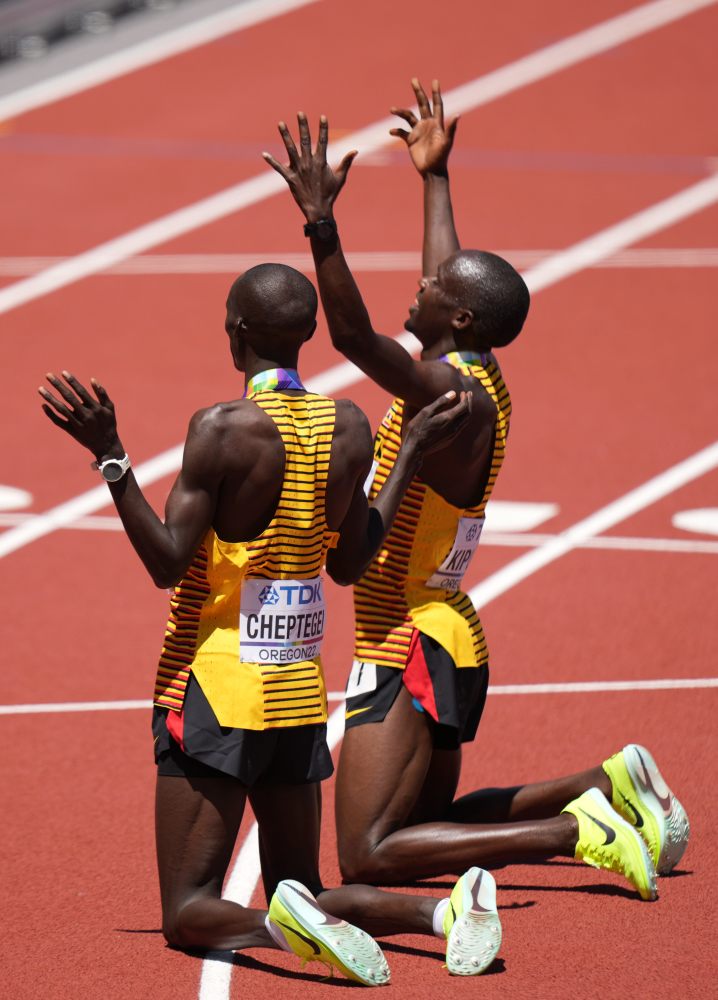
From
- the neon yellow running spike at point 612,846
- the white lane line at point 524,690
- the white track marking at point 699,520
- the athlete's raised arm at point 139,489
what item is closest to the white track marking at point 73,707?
the white lane line at point 524,690

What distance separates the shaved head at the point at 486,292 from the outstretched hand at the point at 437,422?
0.65 m

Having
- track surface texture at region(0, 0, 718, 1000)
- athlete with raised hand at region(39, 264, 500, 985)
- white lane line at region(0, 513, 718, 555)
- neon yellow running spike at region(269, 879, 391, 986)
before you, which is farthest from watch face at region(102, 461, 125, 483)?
white lane line at region(0, 513, 718, 555)

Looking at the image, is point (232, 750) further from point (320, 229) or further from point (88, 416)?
point (320, 229)

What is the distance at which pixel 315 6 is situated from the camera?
22.1m

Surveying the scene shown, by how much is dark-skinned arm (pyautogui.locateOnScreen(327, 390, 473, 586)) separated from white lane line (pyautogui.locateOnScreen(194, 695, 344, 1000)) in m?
0.87

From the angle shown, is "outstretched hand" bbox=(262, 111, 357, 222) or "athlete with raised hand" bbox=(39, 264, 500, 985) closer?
"athlete with raised hand" bbox=(39, 264, 500, 985)

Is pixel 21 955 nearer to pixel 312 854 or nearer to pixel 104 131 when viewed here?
pixel 312 854

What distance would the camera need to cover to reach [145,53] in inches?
831

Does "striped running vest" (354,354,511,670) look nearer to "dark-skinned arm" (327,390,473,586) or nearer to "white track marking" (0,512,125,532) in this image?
"dark-skinned arm" (327,390,473,586)

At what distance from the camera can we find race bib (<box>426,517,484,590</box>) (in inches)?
237

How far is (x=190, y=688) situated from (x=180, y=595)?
29cm

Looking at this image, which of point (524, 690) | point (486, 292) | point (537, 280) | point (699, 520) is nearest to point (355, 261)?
point (537, 280)

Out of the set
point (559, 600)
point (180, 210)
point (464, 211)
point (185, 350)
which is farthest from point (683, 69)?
point (559, 600)

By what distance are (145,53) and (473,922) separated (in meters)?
17.8
